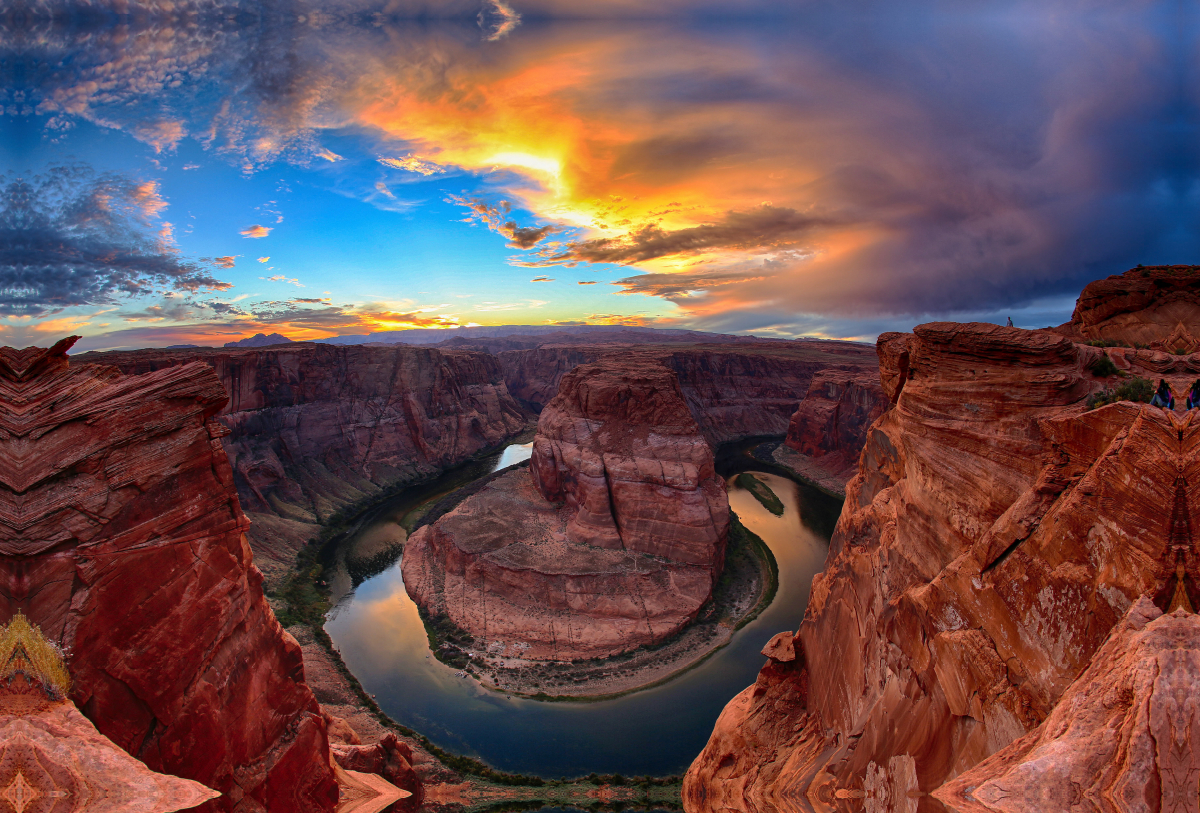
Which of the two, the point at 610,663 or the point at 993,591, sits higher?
the point at 993,591

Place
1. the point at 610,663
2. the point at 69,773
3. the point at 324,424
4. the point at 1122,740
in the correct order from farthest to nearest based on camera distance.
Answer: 1. the point at 324,424
2. the point at 610,663
3. the point at 69,773
4. the point at 1122,740

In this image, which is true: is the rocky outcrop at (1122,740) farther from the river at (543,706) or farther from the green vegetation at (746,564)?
the green vegetation at (746,564)

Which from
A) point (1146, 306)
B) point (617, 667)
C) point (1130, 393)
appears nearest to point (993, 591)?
point (1130, 393)

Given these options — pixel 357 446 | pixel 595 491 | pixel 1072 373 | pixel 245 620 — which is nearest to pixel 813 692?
pixel 1072 373

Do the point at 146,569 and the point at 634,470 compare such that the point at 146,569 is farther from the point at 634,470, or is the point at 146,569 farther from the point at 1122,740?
the point at 634,470

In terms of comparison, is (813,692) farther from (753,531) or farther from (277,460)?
(277,460)

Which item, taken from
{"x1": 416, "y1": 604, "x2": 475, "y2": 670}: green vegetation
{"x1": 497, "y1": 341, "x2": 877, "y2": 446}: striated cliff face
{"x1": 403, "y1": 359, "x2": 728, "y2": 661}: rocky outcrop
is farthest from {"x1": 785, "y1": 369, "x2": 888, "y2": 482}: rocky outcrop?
{"x1": 416, "y1": 604, "x2": 475, "y2": 670}: green vegetation
